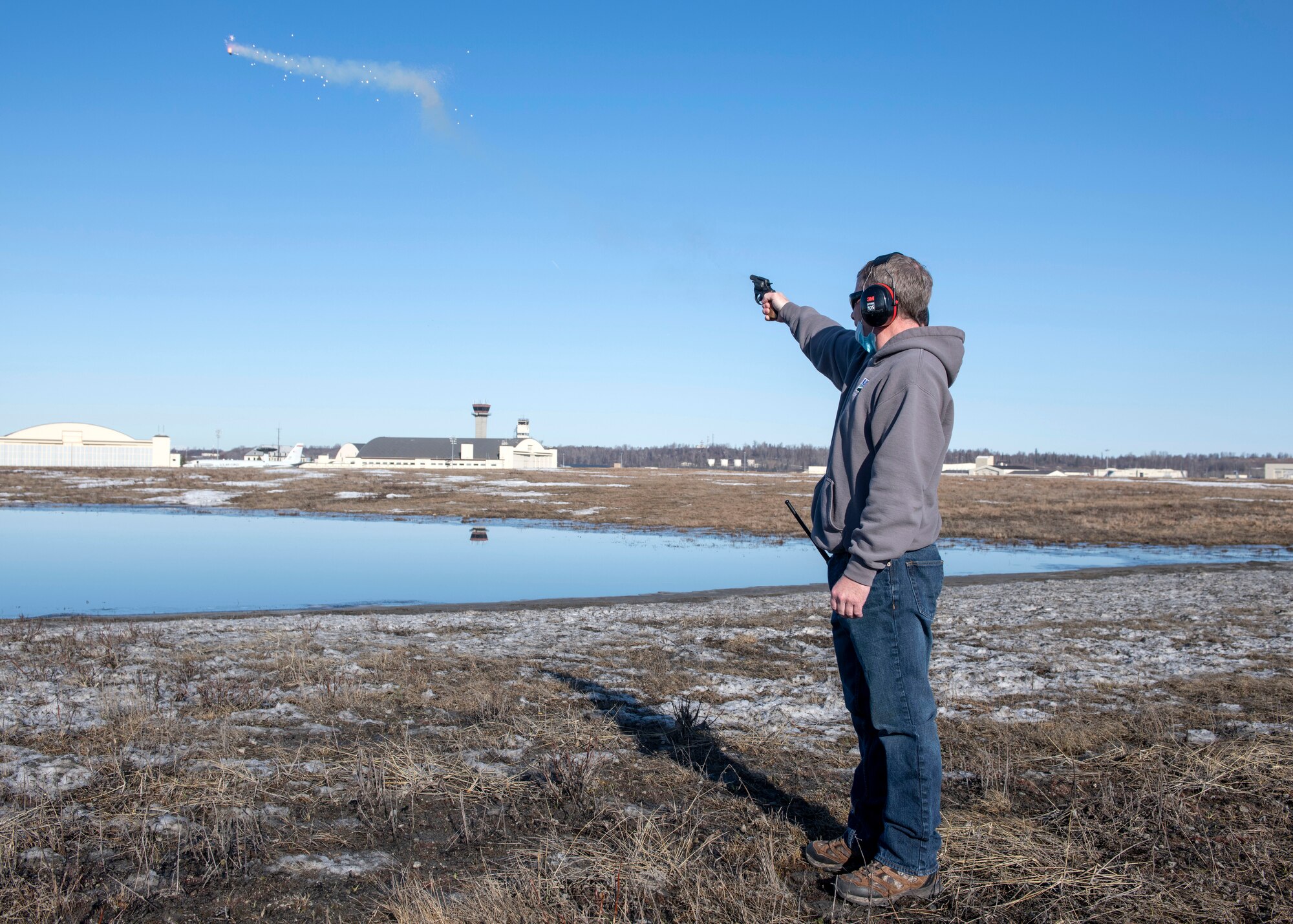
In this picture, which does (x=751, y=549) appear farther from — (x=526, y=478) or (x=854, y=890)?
(x=526, y=478)

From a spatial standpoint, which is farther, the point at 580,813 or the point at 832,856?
the point at 580,813

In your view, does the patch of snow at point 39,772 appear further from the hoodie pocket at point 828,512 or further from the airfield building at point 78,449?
the airfield building at point 78,449

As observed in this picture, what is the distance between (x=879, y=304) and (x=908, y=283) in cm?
17

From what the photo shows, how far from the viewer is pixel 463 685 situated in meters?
7.23

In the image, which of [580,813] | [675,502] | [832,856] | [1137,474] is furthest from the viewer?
[1137,474]

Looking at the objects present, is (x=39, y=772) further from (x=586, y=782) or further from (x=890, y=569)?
(x=890, y=569)

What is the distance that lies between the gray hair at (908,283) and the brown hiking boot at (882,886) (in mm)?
2248

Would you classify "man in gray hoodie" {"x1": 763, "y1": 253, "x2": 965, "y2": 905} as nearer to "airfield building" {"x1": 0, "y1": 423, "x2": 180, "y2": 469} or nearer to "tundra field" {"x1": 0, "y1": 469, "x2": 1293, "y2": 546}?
"tundra field" {"x1": 0, "y1": 469, "x2": 1293, "y2": 546}

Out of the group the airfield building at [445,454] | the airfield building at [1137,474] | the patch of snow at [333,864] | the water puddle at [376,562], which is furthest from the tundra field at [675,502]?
the airfield building at [1137,474]

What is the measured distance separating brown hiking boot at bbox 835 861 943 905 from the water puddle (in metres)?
12.4

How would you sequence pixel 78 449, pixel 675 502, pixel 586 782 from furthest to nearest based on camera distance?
1. pixel 78 449
2. pixel 675 502
3. pixel 586 782

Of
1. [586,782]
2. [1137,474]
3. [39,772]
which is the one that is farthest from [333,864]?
[1137,474]

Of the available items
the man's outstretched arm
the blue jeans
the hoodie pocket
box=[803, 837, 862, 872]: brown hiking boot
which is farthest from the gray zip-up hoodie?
box=[803, 837, 862, 872]: brown hiking boot

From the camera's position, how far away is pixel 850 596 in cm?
354
